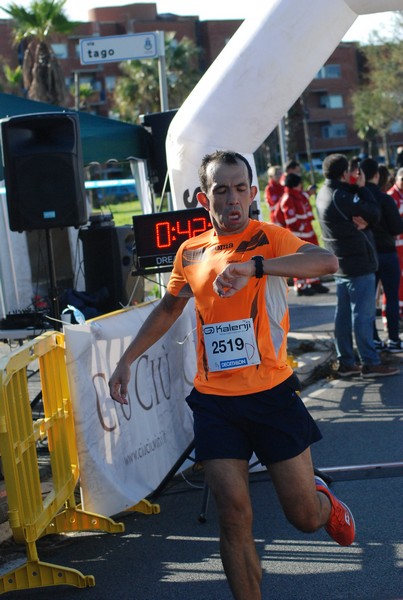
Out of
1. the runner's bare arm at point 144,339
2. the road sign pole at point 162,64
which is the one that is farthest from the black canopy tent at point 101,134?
the runner's bare arm at point 144,339

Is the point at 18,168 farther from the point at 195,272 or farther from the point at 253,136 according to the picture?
the point at 195,272

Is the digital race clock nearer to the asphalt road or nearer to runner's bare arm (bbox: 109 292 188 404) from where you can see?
the asphalt road

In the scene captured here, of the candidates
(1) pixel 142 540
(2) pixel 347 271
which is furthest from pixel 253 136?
(1) pixel 142 540

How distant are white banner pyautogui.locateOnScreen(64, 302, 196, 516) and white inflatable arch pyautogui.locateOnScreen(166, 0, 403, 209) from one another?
1.43m

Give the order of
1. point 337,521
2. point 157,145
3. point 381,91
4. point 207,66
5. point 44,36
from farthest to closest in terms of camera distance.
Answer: point 207,66
point 381,91
point 44,36
point 157,145
point 337,521

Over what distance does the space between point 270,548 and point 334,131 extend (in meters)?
97.8

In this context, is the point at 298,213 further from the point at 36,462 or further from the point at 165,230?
the point at 36,462

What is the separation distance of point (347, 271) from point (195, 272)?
5.64 meters

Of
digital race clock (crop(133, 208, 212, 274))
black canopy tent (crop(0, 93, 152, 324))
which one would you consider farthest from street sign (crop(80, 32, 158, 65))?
digital race clock (crop(133, 208, 212, 274))

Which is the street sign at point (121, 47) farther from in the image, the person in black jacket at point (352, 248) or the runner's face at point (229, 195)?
the runner's face at point (229, 195)

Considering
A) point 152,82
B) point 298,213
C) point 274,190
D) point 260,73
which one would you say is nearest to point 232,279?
point 260,73

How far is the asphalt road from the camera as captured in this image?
5062 mm

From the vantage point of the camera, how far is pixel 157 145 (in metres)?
10.9

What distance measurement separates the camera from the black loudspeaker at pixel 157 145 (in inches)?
423
